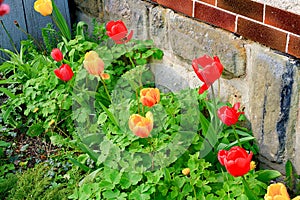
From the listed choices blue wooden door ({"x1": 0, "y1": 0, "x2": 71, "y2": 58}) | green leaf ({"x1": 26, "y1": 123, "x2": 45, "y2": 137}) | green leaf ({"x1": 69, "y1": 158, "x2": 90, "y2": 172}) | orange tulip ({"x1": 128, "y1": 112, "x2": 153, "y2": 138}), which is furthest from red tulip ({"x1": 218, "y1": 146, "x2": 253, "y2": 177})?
blue wooden door ({"x1": 0, "y1": 0, "x2": 71, "y2": 58})

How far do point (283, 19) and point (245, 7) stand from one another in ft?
0.69

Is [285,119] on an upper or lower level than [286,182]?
upper

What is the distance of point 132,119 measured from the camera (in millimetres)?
2066

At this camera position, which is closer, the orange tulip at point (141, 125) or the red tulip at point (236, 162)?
the red tulip at point (236, 162)

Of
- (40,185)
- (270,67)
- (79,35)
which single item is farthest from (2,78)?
(270,67)

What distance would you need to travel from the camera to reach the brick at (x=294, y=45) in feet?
6.70

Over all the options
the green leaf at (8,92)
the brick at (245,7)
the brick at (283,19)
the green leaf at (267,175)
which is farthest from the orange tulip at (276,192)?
the green leaf at (8,92)

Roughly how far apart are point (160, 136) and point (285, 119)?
1.78 feet

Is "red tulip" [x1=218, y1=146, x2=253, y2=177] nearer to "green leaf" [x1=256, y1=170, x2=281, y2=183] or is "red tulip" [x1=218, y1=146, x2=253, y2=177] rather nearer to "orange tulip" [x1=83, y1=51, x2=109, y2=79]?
"green leaf" [x1=256, y1=170, x2=281, y2=183]

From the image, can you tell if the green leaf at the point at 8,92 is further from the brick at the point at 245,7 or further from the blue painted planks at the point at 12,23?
the brick at the point at 245,7

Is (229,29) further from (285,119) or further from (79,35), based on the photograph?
(79,35)

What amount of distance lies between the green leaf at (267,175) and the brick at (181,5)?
0.82 m

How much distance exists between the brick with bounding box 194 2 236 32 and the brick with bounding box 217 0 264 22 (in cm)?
3

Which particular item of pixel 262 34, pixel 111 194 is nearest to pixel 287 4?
pixel 262 34
